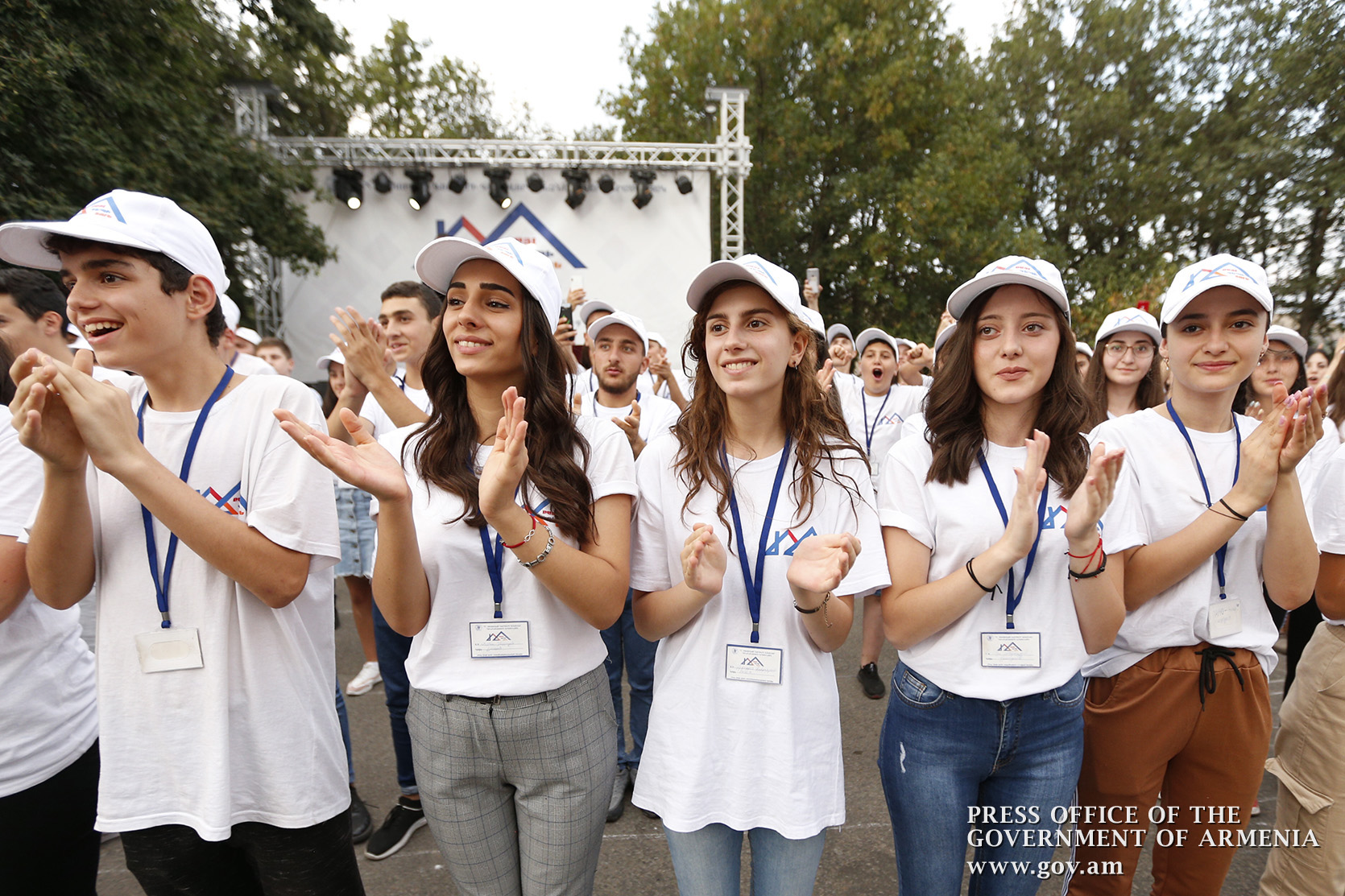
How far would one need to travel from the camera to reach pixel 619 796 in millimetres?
3215

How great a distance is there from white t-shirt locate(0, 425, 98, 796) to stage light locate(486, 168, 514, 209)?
10.8 m

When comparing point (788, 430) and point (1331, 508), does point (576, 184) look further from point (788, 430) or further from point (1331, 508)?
point (1331, 508)

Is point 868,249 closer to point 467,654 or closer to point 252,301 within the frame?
point 252,301

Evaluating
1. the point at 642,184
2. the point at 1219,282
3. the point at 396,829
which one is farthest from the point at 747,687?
the point at 642,184

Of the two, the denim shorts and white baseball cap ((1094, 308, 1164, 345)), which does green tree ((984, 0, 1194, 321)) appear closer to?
white baseball cap ((1094, 308, 1164, 345))

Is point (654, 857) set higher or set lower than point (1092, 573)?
lower

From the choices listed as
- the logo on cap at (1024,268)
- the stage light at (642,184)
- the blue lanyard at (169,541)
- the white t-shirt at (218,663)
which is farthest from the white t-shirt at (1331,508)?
the stage light at (642,184)

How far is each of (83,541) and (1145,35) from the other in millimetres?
23642

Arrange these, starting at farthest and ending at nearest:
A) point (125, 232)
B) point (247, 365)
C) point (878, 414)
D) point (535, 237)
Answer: point (535, 237) < point (878, 414) < point (247, 365) < point (125, 232)

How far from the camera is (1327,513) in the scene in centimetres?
210

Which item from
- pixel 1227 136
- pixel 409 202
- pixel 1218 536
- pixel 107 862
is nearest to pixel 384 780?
pixel 107 862

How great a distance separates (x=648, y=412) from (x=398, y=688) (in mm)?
1985

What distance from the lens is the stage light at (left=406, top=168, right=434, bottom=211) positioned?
11492mm

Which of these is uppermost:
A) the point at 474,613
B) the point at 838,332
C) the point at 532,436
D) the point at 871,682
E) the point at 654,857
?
the point at 838,332
